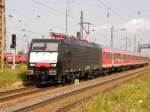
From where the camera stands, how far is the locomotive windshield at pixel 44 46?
28.0 meters

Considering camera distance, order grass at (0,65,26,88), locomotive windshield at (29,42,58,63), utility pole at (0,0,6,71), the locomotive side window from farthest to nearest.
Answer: utility pole at (0,0,6,71)
grass at (0,65,26,88)
the locomotive side window
locomotive windshield at (29,42,58,63)

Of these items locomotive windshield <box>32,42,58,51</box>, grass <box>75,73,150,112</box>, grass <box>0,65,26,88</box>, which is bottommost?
grass <box>75,73,150,112</box>

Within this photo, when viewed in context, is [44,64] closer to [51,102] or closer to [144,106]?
[51,102]

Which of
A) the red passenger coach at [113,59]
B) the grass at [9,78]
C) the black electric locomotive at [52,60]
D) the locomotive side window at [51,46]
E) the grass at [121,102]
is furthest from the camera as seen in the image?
the red passenger coach at [113,59]

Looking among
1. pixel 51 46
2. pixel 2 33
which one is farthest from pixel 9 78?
pixel 2 33

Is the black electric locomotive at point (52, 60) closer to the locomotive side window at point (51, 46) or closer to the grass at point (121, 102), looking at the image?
the locomotive side window at point (51, 46)

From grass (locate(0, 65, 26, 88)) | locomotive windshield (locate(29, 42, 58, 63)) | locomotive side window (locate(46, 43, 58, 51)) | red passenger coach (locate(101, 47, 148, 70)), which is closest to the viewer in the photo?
locomotive windshield (locate(29, 42, 58, 63))

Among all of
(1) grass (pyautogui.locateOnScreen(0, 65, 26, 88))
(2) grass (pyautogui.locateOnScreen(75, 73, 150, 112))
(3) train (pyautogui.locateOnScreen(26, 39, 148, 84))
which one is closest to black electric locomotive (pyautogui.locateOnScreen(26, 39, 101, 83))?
(3) train (pyautogui.locateOnScreen(26, 39, 148, 84))

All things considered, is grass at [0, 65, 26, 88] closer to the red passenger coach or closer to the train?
the train

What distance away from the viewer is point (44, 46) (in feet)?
92.5

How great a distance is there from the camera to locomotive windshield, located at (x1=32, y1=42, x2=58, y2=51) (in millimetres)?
27969

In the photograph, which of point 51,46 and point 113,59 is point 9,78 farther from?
point 113,59

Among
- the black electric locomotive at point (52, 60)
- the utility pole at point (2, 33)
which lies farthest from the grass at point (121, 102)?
the utility pole at point (2, 33)

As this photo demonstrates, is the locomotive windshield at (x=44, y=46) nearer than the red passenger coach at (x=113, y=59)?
Yes
